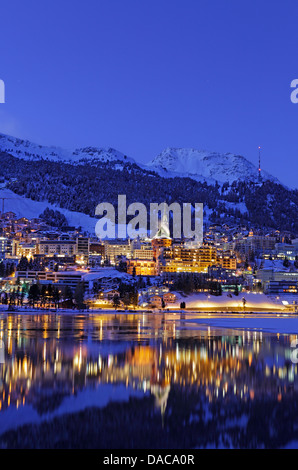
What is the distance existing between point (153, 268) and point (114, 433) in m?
178

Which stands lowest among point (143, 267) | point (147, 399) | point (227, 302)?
point (227, 302)

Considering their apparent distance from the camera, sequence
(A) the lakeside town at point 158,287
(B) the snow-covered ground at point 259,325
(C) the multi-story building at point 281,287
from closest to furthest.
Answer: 1. (B) the snow-covered ground at point 259,325
2. (A) the lakeside town at point 158,287
3. (C) the multi-story building at point 281,287

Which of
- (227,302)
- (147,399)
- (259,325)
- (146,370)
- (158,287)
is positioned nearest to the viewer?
(147,399)

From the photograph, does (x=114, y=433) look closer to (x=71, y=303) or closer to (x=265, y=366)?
(x=265, y=366)

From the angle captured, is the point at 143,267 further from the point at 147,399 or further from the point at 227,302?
the point at 147,399

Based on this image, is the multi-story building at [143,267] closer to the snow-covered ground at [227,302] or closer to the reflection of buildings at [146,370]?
the snow-covered ground at [227,302]

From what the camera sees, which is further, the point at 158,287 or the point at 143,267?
the point at 143,267

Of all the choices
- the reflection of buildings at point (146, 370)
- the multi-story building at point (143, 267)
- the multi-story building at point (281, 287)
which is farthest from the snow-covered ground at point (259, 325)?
the multi-story building at point (143, 267)

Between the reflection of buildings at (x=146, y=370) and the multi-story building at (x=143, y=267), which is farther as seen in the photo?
the multi-story building at (x=143, y=267)

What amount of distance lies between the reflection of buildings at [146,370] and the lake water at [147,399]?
0.14 ft

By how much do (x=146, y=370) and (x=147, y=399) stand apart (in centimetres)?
578

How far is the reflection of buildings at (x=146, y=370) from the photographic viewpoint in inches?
704

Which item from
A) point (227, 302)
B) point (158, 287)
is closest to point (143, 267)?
point (158, 287)

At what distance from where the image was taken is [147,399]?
55.3 ft
